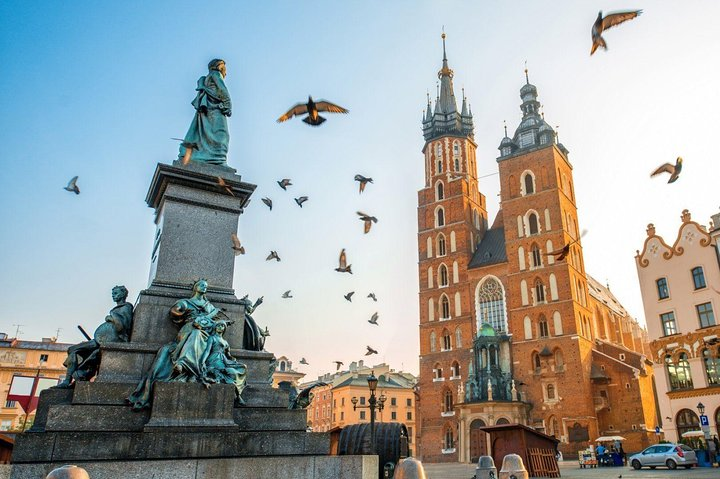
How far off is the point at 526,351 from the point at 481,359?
130 inches

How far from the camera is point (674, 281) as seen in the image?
28.3 meters

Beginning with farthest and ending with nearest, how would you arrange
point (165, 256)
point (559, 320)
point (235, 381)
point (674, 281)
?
point (559, 320), point (674, 281), point (165, 256), point (235, 381)

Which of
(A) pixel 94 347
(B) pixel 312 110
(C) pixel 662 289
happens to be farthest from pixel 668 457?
(A) pixel 94 347

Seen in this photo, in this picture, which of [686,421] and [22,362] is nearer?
[686,421]

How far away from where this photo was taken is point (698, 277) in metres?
27.2

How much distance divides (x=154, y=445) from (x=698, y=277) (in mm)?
28887

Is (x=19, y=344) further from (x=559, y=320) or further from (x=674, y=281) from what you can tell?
(x=674, y=281)

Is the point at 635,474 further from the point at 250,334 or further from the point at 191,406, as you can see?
the point at 191,406

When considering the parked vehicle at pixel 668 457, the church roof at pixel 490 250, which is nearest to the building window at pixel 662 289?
the parked vehicle at pixel 668 457

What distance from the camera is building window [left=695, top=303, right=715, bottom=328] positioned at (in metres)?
26.1

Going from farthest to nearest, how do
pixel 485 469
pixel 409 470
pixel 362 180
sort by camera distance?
1. pixel 485 469
2. pixel 362 180
3. pixel 409 470

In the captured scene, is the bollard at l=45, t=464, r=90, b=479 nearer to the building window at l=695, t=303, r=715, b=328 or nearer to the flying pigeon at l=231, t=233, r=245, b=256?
the flying pigeon at l=231, t=233, r=245, b=256

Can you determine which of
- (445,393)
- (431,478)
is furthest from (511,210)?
(431,478)

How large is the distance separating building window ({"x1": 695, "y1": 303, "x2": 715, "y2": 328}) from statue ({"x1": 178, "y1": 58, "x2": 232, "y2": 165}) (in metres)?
26.2
